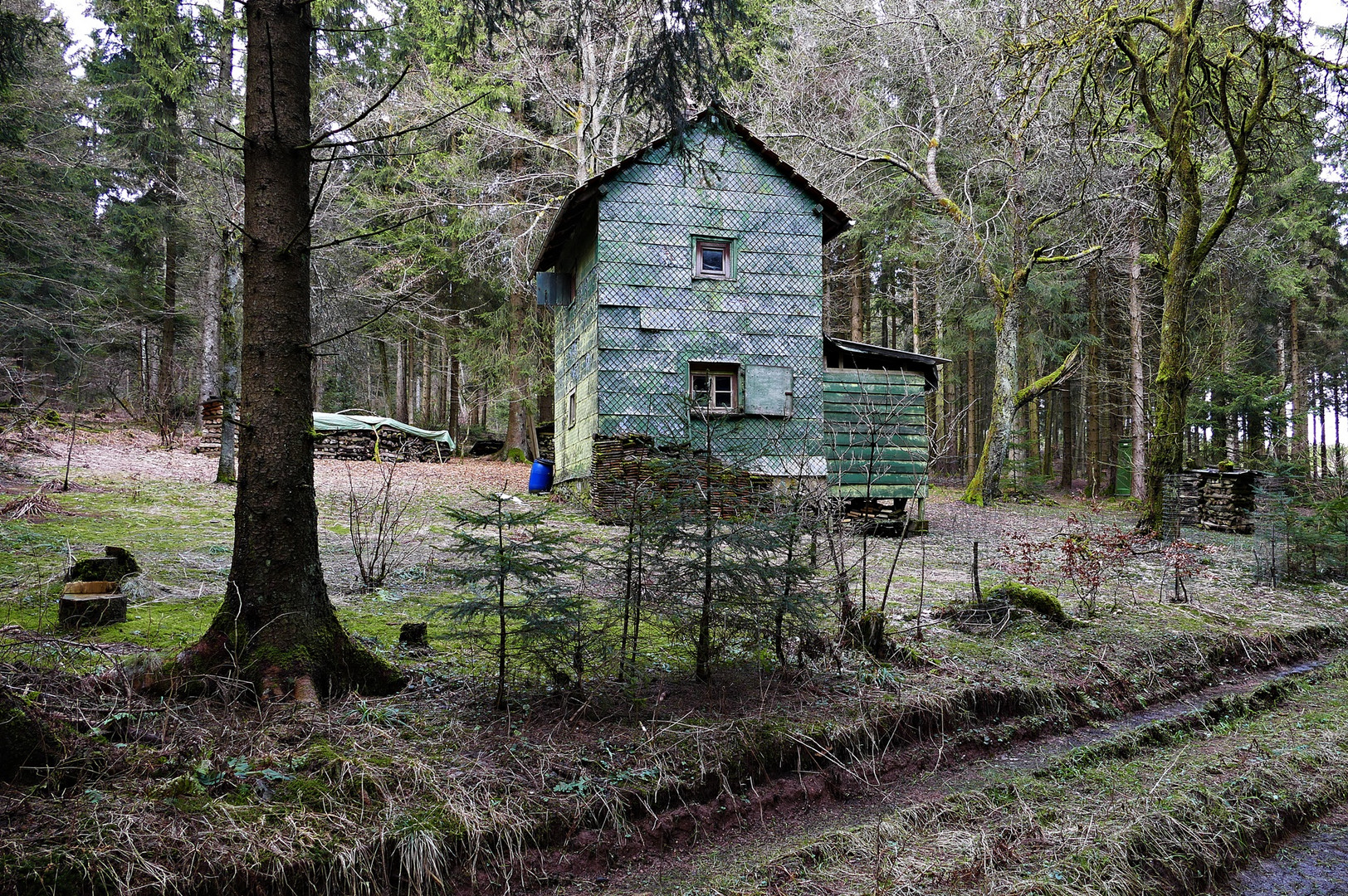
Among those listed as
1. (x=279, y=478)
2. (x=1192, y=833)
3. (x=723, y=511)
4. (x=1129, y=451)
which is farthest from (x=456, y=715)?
(x=1129, y=451)

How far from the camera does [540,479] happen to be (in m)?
17.1

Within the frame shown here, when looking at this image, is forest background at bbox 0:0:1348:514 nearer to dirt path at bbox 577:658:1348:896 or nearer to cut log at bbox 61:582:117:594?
cut log at bbox 61:582:117:594

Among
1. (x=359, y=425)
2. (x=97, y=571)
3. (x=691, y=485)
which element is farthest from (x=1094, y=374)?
(x=97, y=571)

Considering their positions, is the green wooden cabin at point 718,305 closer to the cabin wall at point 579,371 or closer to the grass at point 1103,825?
the cabin wall at point 579,371

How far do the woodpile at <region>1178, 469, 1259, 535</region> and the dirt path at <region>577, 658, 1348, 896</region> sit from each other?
13475mm

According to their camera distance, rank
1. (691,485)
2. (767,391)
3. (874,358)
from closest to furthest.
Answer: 1. (691,485)
2. (767,391)
3. (874,358)

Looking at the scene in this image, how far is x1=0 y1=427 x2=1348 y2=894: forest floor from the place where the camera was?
2979mm

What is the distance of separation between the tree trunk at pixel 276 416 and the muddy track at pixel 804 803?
5.69 ft

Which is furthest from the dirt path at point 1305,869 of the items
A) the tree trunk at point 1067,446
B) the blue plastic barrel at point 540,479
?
the tree trunk at point 1067,446

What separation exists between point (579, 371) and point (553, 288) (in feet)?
9.47

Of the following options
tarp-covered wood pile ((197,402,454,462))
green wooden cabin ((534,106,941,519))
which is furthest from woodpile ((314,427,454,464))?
green wooden cabin ((534,106,941,519))

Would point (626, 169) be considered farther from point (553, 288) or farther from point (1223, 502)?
point (1223, 502)

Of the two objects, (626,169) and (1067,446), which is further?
(1067,446)

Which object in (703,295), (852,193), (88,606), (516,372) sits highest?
(852,193)
